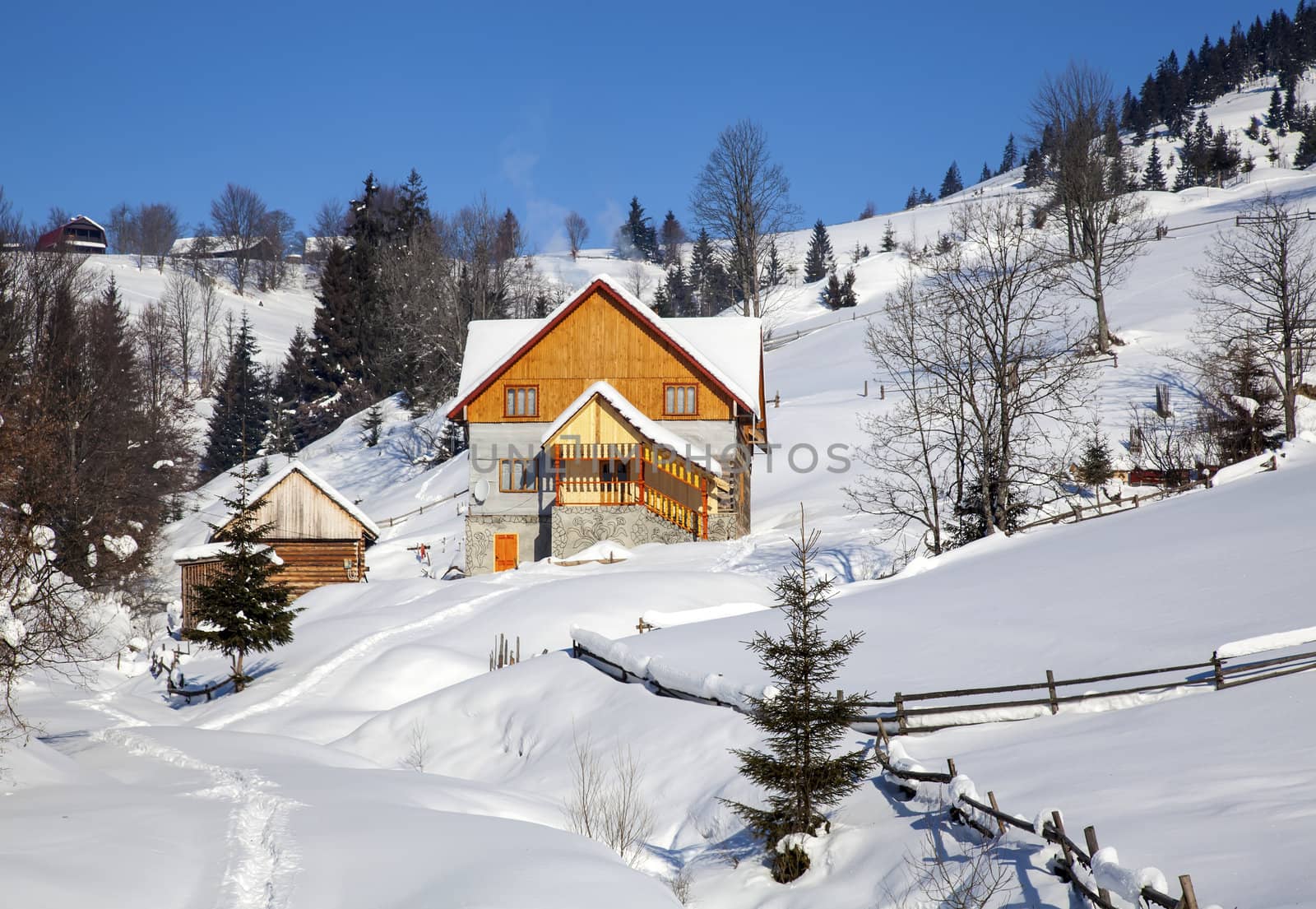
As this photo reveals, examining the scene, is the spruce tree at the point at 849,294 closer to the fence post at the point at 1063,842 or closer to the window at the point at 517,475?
the window at the point at 517,475

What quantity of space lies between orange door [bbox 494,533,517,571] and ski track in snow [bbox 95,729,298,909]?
67.6 feet

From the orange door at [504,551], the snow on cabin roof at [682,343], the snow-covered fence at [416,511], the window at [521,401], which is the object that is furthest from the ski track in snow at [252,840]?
the snow-covered fence at [416,511]

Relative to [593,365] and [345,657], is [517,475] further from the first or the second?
[345,657]

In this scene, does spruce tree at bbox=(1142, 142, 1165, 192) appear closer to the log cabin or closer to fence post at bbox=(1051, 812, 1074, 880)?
the log cabin

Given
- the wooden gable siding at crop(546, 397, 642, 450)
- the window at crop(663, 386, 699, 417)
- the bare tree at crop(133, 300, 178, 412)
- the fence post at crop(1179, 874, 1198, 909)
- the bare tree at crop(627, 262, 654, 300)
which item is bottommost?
the fence post at crop(1179, 874, 1198, 909)

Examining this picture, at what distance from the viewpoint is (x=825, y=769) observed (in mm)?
10898

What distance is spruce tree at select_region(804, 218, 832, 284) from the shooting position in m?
113

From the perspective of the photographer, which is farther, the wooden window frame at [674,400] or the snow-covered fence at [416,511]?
the snow-covered fence at [416,511]

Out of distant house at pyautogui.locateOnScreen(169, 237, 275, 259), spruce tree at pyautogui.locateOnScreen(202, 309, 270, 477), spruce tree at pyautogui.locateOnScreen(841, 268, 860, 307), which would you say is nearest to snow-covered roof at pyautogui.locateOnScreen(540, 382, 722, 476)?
spruce tree at pyautogui.locateOnScreen(202, 309, 270, 477)

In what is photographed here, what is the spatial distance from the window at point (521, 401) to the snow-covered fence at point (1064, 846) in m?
27.8

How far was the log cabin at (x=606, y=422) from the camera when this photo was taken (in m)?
34.1

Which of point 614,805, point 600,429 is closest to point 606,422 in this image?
point 600,429

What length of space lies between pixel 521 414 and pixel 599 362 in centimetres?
355

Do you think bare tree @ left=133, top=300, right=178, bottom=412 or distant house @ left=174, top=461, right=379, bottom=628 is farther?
bare tree @ left=133, top=300, right=178, bottom=412
